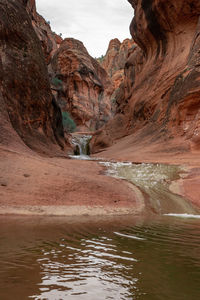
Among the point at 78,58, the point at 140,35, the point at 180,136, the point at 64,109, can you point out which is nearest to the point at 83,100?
the point at 64,109

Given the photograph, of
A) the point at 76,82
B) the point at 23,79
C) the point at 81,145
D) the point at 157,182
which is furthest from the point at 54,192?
the point at 76,82

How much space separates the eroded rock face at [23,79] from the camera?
58.3 feet

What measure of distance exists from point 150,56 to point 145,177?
1949 cm

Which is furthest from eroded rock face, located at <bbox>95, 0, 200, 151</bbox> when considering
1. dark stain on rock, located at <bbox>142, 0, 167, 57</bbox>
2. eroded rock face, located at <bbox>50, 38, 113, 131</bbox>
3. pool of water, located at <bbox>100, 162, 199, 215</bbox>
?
eroded rock face, located at <bbox>50, 38, 113, 131</bbox>

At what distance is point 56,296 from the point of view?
1.60 meters

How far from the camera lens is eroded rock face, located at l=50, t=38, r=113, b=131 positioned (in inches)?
1859

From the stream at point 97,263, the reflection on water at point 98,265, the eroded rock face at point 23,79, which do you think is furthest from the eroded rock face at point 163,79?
the reflection on water at point 98,265

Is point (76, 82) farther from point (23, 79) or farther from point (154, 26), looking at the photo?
point (23, 79)

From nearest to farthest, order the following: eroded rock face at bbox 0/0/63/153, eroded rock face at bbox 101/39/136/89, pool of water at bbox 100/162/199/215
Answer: pool of water at bbox 100/162/199/215 → eroded rock face at bbox 0/0/63/153 → eroded rock face at bbox 101/39/136/89

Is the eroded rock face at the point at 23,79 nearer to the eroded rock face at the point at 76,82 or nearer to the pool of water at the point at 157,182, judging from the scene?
the pool of water at the point at 157,182

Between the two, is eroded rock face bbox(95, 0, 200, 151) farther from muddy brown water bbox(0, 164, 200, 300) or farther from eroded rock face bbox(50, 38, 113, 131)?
eroded rock face bbox(50, 38, 113, 131)

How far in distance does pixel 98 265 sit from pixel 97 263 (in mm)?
68

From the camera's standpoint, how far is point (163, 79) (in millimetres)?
22219

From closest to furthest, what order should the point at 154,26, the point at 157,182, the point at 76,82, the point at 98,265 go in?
the point at 98,265
the point at 157,182
the point at 154,26
the point at 76,82
